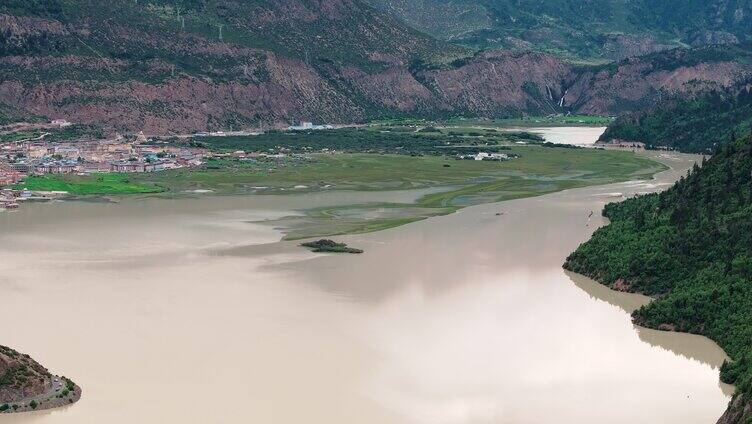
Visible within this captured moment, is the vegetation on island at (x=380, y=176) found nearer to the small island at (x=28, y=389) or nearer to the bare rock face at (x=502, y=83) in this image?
the small island at (x=28, y=389)

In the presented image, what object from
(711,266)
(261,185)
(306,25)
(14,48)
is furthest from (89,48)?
(711,266)

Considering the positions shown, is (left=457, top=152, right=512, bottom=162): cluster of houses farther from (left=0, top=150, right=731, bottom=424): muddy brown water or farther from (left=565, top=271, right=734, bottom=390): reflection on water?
(left=565, top=271, right=734, bottom=390): reflection on water

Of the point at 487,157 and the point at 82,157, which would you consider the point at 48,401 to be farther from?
the point at 487,157

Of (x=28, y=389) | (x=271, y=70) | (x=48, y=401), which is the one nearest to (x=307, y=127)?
(x=271, y=70)

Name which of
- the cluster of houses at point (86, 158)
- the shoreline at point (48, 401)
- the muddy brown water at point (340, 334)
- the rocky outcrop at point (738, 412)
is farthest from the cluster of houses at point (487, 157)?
the rocky outcrop at point (738, 412)

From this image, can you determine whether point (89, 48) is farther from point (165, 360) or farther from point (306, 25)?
point (165, 360)
